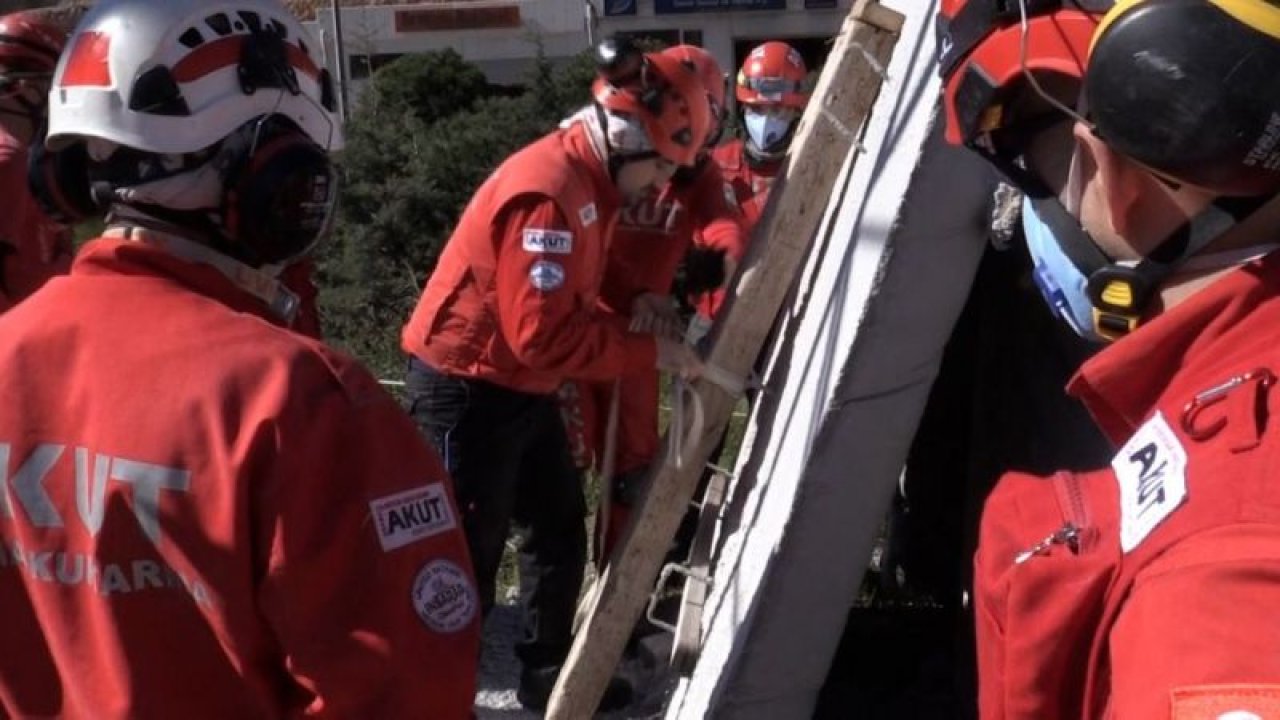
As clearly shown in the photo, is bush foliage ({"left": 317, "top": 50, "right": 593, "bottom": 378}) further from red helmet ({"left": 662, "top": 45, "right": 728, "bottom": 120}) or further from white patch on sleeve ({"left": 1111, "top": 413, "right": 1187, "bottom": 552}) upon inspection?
white patch on sleeve ({"left": 1111, "top": 413, "right": 1187, "bottom": 552})

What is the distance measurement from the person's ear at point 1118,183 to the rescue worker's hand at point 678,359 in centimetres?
294

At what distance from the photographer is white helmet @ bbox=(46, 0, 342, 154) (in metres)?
1.96

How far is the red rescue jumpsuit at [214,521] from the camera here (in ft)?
5.74

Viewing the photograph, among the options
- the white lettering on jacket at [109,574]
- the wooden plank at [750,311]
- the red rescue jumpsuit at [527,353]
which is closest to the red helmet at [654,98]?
the red rescue jumpsuit at [527,353]

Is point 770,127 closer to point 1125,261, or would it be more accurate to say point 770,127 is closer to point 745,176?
point 745,176

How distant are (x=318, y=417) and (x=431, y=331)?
3.17 meters

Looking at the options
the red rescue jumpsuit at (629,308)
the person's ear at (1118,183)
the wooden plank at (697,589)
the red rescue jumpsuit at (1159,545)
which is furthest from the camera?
the red rescue jumpsuit at (629,308)

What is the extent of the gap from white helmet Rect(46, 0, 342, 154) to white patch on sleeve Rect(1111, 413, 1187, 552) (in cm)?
116

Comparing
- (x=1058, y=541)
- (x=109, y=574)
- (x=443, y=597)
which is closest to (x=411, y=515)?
(x=443, y=597)

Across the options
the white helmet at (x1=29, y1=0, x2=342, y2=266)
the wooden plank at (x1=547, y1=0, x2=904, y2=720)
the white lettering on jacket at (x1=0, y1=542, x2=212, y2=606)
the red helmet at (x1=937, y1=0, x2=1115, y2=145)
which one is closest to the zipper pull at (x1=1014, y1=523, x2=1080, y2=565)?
the red helmet at (x1=937, y1=0, x2=1115, y2=145)

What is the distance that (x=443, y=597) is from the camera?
6.06 feet

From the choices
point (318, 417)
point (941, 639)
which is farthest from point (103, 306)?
point (941, 639)

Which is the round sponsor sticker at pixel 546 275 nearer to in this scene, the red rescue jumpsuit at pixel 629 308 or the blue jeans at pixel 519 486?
the blue jeans at pixel 519 486

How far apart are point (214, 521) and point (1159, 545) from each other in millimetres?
1001
